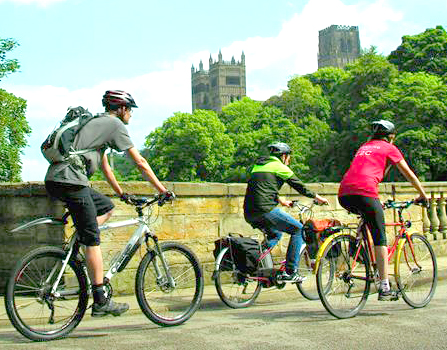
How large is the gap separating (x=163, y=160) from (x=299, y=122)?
13347 mm

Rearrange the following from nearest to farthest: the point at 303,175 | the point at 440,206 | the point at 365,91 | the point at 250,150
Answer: the point at 440,206
the point at 365,91
the point at 303,175
the point at 250,150

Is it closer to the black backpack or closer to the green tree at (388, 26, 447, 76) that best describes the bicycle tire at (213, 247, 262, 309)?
the black backpack

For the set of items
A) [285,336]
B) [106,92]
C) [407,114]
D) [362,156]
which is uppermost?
[407,114]

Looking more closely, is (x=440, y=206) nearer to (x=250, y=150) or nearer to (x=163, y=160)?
(x=250, y=150)

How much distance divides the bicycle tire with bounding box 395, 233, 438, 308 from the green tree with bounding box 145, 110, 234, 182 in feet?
182

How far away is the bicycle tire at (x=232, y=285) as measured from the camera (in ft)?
22.1

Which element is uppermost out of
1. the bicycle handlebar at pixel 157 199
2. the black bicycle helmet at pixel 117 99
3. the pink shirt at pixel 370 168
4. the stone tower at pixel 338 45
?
the stone tower at pixel 338 45

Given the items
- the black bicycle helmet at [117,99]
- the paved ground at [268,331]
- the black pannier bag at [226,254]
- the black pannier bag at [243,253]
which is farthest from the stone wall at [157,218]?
the black bicycle helmet at [117,99]

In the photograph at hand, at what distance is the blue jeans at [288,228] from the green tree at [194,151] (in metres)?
55.3

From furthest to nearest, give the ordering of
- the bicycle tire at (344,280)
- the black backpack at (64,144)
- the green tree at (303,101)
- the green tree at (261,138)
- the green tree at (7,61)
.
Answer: the green tree at (303,101), the green tree at (261,138), the green tree at (7,61), the bicycle tire at (344,280), the black backpack at (64,144)

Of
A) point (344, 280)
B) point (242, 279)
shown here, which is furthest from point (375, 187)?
point (242, 279)

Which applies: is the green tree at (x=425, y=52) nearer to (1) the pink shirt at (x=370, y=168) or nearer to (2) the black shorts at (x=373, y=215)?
(1) the pink shirt at (x=370, y=168)

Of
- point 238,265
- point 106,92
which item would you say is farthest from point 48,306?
point 238,265

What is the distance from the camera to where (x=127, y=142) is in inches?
211
